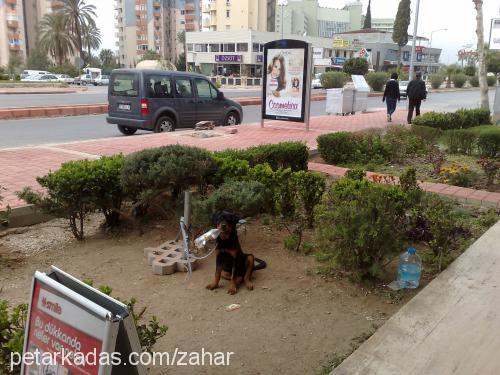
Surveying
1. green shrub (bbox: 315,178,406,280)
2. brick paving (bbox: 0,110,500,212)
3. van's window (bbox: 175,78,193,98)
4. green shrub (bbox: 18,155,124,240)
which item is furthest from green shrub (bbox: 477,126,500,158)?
van's window (bbox: 175,78,193,98)

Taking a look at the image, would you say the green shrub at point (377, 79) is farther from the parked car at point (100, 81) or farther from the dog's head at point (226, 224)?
the dog's head at point (226, 224)

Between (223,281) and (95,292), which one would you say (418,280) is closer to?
(223,281)

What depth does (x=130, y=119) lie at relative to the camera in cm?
1288

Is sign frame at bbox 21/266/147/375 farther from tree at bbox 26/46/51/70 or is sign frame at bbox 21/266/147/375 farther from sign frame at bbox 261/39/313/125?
tree at bbox 26/46/51/70

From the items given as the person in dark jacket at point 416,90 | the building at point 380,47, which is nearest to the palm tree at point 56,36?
the building at point 380,47

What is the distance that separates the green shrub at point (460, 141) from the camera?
30.7ft

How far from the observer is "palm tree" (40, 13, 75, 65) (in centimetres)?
6111

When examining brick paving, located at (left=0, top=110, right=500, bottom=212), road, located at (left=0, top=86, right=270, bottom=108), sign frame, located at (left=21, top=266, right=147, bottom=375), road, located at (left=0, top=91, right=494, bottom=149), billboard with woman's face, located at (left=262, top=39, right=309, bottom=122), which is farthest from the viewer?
road, located at (left=0, top=86, right=270, bottom=108)

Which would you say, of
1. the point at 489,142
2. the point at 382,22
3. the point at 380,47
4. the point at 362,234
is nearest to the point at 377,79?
the point at 489,142

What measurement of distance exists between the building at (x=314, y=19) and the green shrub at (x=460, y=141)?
86.0 metres

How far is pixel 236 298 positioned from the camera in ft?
12.3

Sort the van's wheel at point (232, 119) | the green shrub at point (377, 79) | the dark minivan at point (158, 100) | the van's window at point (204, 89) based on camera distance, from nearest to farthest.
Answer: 1. the dark minivan at point (158, 100)
2. the van's window at point (204, 89)
3. the van's wheel at point (232, 119)
4. the green shrub at point (377, 79)

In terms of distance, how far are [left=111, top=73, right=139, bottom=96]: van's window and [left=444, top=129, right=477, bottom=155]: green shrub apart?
7.58m

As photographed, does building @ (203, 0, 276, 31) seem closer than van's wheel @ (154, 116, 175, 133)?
No
